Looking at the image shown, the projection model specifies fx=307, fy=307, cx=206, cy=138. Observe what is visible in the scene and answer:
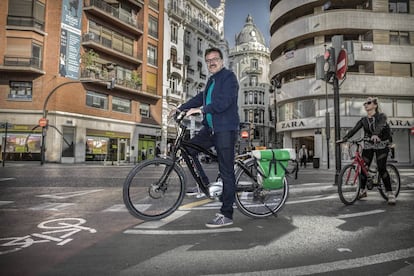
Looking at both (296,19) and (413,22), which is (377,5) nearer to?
(413,22)

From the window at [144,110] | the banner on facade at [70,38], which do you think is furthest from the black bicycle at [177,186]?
the window at [144,110]

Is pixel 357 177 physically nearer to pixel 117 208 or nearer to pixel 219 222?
pixel 219 222

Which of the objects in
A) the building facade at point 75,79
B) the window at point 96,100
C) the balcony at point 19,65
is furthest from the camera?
the window at point 96,100

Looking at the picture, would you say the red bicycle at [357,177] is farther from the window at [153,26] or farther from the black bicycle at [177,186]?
the window at [153,26]

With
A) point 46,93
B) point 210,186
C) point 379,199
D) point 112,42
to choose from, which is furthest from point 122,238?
point 112,42

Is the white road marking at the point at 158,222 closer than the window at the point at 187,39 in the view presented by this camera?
Yes

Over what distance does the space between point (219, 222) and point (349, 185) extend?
269cm

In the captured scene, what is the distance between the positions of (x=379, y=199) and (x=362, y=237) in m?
2.87

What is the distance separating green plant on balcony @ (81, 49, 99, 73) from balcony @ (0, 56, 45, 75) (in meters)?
3.73

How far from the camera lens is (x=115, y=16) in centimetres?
2983

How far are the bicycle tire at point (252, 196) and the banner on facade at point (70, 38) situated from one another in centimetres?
2538

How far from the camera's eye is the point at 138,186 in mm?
3381

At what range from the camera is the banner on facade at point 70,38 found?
2530 cm

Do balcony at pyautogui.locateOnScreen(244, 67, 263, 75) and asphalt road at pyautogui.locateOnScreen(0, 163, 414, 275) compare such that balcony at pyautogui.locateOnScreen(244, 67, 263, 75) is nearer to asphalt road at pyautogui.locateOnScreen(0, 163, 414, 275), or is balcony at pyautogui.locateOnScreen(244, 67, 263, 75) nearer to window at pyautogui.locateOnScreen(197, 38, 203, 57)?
window at pyautogui.locateOnScreen(197, 38, 203, 57)
